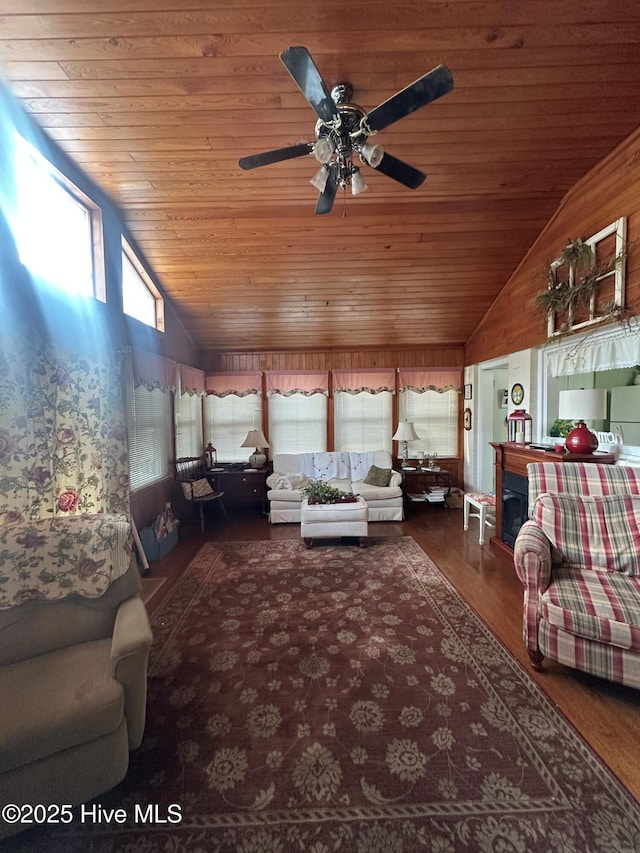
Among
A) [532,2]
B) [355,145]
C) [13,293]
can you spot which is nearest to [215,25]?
[355,145]

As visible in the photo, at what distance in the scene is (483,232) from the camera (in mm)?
3646

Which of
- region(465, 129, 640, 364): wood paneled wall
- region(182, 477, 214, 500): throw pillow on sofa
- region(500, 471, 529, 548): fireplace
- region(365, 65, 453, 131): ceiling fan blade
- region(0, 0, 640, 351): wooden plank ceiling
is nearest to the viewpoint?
region(365, 65, 453, 131): ceiling fan blade

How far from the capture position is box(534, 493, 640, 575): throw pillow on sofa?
220 cm

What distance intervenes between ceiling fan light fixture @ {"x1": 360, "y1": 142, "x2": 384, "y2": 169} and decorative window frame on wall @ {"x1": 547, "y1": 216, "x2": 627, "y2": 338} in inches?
85.6

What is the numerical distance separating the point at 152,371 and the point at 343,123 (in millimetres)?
3025

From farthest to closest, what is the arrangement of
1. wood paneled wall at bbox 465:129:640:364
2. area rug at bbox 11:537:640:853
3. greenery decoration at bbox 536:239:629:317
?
1. greenery decoration at bbox 536:239:629:317
2. wood paneled wall at bbox 465:129:640:364
3. area rug at bbox 11:537:640:853

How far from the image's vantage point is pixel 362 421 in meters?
6.07

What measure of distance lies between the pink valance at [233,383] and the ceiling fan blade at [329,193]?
382 centimetres

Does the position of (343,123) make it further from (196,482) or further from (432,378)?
(432,378)

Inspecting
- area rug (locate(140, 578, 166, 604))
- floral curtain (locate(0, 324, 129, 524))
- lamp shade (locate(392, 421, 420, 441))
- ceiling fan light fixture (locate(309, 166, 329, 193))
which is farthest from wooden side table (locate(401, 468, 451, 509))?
ceiling fan light fixture (locate(309, 166, 329, 193))

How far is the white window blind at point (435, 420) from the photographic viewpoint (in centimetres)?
609

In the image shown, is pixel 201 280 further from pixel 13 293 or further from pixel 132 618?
pixel 132 618

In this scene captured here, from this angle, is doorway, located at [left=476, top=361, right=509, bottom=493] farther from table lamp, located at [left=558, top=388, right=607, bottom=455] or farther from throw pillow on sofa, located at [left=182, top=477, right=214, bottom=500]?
throw pillow on sofa, located at [left=182, top=477, right=214, bottom=500]

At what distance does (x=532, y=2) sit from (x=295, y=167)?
1699 millimetres
